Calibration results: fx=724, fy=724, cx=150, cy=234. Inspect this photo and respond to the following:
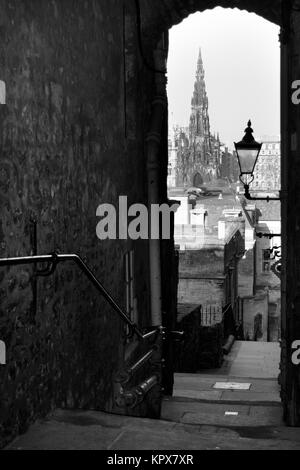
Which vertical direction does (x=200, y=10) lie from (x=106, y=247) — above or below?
above

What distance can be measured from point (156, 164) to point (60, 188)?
14.2 ft

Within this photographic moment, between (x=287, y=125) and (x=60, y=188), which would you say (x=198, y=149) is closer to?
(x=287, y=125)

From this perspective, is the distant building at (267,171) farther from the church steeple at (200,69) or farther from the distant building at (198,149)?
the church steeple at (200,69)

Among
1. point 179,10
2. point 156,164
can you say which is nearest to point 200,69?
point 179,10

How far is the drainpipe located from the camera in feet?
32.0

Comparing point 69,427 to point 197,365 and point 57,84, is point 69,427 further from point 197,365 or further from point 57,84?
point 197,365

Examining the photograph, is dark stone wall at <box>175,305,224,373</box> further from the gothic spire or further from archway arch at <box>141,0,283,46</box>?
the gothic spire

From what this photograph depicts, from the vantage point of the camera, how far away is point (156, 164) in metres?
9.75

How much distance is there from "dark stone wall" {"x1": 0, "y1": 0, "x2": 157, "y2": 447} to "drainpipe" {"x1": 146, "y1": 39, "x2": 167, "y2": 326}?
1.19 meters

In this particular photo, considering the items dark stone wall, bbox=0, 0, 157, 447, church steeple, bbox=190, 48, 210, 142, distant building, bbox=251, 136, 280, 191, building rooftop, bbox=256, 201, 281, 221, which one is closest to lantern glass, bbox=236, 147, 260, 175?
dark stone wall, bbox=0, 0, 157, 447

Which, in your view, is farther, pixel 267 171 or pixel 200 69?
pixel 267 171

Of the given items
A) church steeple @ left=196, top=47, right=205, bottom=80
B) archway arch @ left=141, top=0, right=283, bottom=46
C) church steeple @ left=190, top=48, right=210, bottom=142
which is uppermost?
church steeple @ left=196, top=47, right=205, bottom=80

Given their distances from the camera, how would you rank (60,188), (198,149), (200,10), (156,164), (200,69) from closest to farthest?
(60,188) < (156,164) < (200,10) < (198,149) < (200,69)

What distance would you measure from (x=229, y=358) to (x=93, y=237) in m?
12.9
